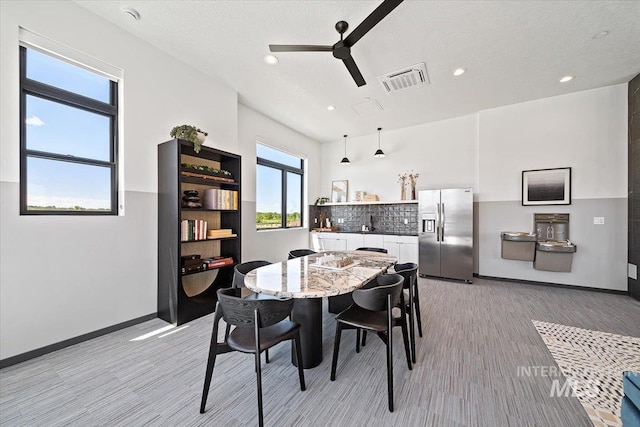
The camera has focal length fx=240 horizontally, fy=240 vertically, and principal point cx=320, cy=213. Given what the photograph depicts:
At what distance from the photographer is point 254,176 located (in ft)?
15.4

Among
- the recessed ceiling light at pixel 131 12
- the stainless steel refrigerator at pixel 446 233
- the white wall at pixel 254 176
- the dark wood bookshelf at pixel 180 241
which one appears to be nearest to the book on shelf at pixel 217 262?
the dark wood bookshelf at pixel 180 241

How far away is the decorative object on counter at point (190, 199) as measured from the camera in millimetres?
3096

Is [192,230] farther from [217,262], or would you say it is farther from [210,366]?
[210,366]

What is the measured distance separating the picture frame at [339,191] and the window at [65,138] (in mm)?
4759

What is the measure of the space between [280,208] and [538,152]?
16.9 ft

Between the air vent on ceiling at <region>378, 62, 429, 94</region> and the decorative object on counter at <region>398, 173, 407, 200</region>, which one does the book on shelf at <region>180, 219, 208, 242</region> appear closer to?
the air vent on ceiling at <region>378, 62, 429, 94</region>

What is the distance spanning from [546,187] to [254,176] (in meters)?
5.34

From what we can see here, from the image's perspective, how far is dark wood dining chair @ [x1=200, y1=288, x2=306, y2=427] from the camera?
141 cm

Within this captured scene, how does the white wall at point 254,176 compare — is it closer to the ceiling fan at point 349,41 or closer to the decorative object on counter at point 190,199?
the decorative object on counter at point 190,199

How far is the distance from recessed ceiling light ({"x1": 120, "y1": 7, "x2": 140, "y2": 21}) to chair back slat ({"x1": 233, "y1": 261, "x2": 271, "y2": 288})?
9.15 ft

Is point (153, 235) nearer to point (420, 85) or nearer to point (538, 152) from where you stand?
point (420, 85)

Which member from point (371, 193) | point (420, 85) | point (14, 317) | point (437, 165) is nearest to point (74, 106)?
point (14, 317)

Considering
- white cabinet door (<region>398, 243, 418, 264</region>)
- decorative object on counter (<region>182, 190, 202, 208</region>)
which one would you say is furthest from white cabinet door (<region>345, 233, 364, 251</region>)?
decorative object on counter (<region>182, 190, 202, 208</region>)

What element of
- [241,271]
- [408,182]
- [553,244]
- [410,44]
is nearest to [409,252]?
[408,182]
